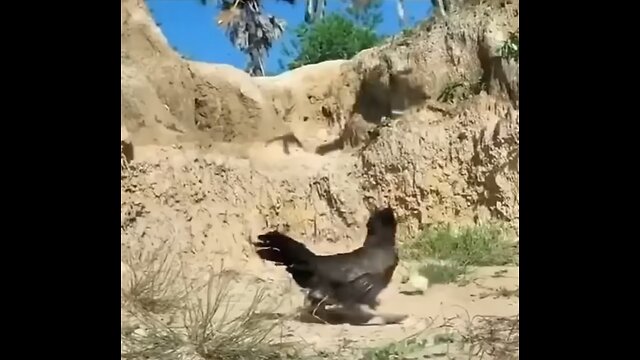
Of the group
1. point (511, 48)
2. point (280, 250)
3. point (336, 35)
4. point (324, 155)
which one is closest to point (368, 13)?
point (336, 35)

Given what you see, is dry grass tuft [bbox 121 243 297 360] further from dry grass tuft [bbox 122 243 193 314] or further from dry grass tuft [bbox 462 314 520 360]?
dry grass tuft [bbox 462 314 520 360]

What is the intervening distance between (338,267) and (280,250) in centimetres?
22

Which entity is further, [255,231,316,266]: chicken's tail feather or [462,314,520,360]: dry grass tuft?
[255,231,316,266]: chicken's tail feather

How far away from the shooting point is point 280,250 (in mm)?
2830

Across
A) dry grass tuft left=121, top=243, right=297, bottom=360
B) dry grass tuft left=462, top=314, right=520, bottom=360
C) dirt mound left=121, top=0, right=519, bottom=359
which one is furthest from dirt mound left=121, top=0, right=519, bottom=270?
dry grass tuft left=462, top=314, right=520, bottom=360

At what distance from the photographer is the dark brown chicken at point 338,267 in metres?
2.75

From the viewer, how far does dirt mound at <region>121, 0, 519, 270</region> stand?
277cm

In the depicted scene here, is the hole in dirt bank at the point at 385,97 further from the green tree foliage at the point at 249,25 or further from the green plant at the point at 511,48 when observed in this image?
the green tree foliage at the point at 249,25

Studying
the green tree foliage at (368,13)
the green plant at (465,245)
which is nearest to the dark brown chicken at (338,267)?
the green plant at (465,245)

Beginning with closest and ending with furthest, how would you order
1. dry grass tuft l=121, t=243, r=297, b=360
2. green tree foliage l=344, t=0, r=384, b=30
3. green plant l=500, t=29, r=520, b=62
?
1. dry grass tuft l=121, t=243, r=297, b=360
2. green tree foliage l=344, t=0, r=384, b=30
3. green plant l=500, t=29, r=520, b=62

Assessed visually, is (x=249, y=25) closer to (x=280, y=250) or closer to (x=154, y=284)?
(x=280, y=250)

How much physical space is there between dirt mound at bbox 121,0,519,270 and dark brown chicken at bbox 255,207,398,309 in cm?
8

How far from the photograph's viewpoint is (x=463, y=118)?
10.4 feet
